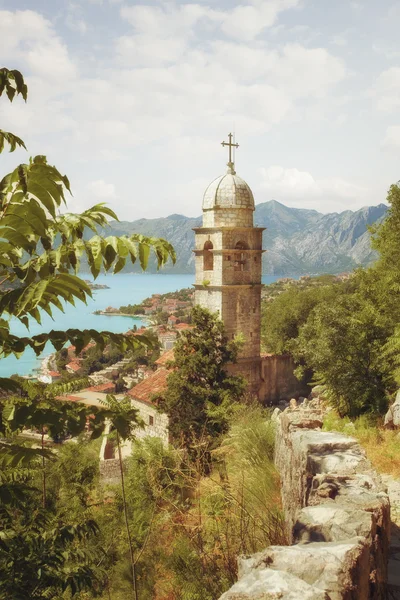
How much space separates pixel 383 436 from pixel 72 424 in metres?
9.39

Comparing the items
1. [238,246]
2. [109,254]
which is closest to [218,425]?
[238,246]

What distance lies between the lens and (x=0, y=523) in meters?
3.23

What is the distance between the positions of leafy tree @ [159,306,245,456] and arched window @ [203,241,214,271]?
5184 mm

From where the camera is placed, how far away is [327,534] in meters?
3.26

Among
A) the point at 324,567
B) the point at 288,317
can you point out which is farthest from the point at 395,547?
the point at 288,317

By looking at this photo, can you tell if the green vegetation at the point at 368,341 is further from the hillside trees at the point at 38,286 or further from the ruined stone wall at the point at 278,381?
the hillside trees at the point at 38,286

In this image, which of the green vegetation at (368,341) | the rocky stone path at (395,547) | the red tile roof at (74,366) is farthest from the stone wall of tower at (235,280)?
the red tile roof at (74,366)

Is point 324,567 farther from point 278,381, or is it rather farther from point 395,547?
point 278,381

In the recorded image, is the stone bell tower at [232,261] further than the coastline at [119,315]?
No

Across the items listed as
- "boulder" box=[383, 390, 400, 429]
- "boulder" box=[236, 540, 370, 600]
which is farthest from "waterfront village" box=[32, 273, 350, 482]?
"boulder" box=[383, 390, 400, 429]

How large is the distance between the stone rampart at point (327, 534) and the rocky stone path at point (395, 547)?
0.29 metres

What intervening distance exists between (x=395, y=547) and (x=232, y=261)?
1389 cm

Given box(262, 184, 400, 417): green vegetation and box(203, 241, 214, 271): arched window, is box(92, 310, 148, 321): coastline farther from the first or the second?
box(262, 184, 400, 417): green vegetation

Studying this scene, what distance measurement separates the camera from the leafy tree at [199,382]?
41.1 ft
